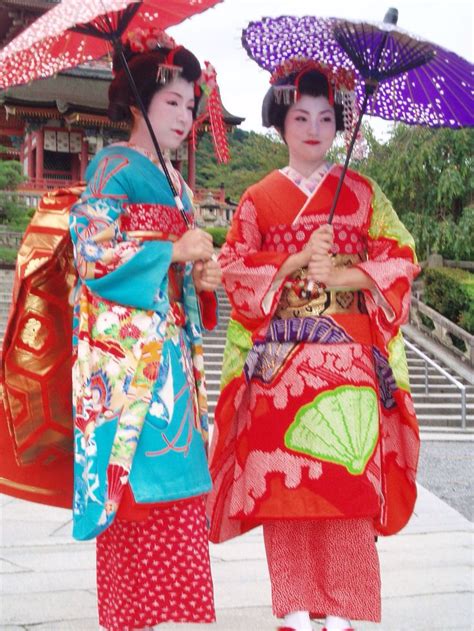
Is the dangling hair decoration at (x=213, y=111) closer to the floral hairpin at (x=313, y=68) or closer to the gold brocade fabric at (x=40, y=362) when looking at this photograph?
the floral hairpin at (x=313, y=68)

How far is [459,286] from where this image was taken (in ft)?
50.2

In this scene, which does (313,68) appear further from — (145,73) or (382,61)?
(145,73)

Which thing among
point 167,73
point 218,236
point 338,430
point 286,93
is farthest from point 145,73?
point 218,236

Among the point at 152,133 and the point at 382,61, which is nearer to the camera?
the point at 152,133

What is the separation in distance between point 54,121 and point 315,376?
23.1 meters

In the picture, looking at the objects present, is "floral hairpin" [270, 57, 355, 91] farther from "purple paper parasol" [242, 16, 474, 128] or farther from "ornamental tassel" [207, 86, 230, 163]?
"ornamental tassel" [207, 86, 230, 163]

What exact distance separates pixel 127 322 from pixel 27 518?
2525 millimetres

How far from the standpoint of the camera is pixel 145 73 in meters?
2.75

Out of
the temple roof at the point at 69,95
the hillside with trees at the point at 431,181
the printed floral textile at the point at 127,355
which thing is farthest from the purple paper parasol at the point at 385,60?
the temple roof at the point at 69,95

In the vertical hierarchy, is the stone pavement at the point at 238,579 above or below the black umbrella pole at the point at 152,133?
below

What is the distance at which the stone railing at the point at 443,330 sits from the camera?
14.1 m

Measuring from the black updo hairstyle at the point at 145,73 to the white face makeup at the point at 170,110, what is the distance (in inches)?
0.7

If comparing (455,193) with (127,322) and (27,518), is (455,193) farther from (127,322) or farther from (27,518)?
(127,322)

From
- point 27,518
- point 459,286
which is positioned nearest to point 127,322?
point 27,518
